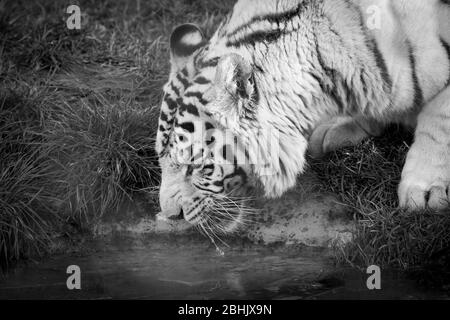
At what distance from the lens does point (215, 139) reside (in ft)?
10.5

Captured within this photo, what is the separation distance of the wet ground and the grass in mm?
143

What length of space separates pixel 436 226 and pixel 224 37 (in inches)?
47.8

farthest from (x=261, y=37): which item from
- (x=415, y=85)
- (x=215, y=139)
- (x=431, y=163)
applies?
(x=431, y=163)

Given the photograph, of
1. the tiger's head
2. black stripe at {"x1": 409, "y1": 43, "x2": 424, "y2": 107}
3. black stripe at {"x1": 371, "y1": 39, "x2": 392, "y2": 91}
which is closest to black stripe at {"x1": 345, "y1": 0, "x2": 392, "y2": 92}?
black stripe at {"x1": 371, "y1": 39, "x2": 392, "y2": 91}

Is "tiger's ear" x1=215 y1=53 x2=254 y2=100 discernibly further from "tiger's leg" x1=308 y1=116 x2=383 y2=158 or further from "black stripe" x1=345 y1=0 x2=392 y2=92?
"tiger's leg" x1=308 y1=116 x2=383 y2=158

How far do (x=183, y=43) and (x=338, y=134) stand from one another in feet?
3.29

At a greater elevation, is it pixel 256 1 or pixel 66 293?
pixel 256 1

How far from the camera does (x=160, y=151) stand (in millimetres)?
3375

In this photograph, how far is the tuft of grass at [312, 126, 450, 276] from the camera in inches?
135

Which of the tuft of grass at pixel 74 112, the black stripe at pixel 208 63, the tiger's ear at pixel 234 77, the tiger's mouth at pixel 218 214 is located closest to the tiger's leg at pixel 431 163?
the tiger's mouth at pixel 218 214

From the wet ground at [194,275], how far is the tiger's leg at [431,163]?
0.36 meters

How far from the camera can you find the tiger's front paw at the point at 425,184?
11.2 feet

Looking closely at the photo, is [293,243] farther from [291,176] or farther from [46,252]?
[46,252]
